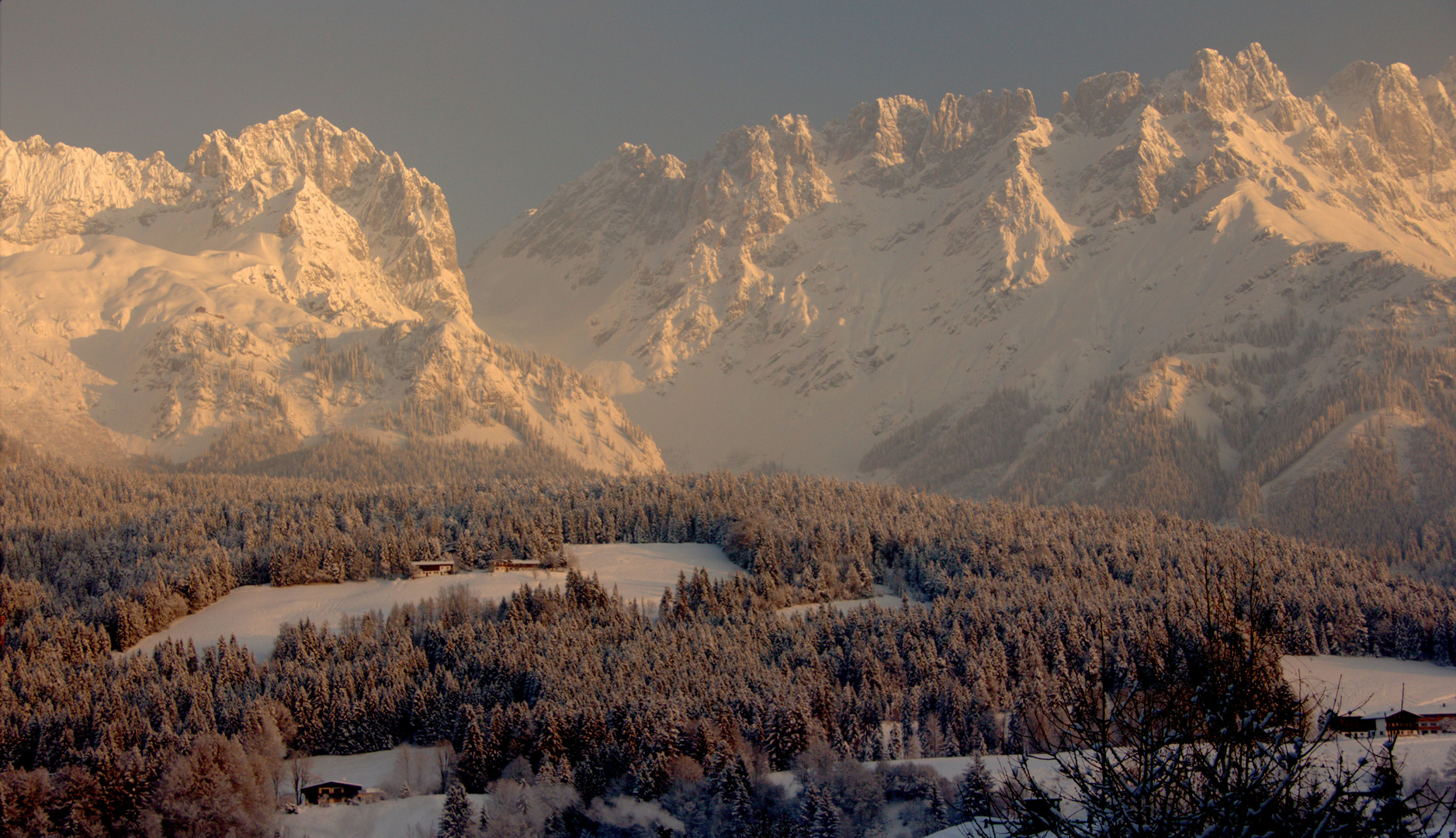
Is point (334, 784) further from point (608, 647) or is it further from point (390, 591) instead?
point (390, 591)

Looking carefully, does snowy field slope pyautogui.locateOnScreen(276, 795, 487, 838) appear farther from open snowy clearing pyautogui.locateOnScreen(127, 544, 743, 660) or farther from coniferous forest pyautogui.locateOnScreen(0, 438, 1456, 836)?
open snowy clearing pyautogui.locateOnScreen(127, 544, 743, 660)

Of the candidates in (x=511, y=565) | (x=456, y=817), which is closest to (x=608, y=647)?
(x=456, y=817)

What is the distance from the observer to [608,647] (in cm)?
10381

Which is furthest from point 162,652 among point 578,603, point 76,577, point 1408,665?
point 1408,665

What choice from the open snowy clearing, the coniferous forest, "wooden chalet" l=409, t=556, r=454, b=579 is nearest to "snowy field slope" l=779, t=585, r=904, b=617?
the coniferous forest

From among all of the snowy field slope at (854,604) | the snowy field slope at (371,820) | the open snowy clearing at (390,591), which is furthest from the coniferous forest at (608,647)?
the open snowy clearing at (390,591)

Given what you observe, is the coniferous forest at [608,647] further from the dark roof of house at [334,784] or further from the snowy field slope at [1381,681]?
the snowy field slope at [1381,681]

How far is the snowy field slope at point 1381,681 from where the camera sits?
9100cm

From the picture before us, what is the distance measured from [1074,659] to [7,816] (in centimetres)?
8075

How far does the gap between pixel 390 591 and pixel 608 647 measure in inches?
1462

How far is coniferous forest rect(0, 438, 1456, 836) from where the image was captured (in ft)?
245

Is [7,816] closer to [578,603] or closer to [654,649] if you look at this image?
[654,649]

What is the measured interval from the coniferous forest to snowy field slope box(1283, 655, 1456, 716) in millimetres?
2717

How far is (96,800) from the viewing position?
71.5 meters
